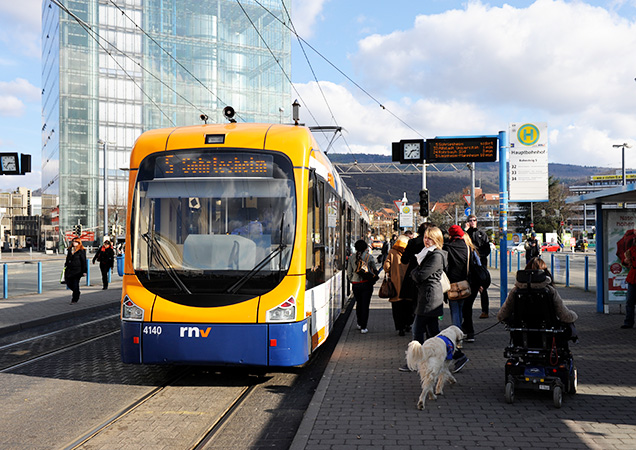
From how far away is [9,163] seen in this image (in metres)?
20.6

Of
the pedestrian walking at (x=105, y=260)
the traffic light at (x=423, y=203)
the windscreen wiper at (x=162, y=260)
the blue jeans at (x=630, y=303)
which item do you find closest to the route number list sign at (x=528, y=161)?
the blue jeans at (x=630, y=303)

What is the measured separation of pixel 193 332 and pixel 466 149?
9851mm

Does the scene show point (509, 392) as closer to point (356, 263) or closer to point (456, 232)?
point (456, 232)

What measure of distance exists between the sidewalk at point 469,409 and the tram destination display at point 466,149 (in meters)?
6.34

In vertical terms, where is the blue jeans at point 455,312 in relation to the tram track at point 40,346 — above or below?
above

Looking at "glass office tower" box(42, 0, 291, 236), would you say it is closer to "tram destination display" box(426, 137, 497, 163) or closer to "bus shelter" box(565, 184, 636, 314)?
"tram destination display" box(426, 137, 497, 163)

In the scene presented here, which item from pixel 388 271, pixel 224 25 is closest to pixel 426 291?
pixel 388 271

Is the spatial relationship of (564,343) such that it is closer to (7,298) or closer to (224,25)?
(7,298)

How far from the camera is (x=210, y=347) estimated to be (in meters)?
6.90

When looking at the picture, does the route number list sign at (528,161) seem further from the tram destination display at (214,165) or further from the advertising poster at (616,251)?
the tram destination display at (214,165)

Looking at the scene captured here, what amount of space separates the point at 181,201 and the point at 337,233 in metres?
4.20

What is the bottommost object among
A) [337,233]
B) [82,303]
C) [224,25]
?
[82,303]

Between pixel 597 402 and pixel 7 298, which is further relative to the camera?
pixel 7 298

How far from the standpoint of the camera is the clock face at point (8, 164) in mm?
20469
